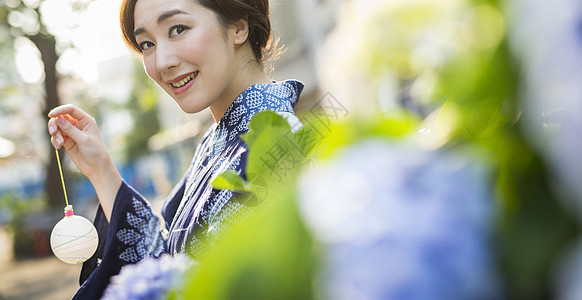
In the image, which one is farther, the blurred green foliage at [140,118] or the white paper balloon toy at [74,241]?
the blurred green foliage at [140,118]

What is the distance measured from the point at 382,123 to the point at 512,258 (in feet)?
0.27

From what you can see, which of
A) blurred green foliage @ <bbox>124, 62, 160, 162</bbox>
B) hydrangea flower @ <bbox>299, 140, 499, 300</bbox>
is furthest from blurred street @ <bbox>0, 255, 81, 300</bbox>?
blurred green foliage @ <bbox>124, 62, 160, 162</bbox>

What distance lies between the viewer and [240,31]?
1.33 meters

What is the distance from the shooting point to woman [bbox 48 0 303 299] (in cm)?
113

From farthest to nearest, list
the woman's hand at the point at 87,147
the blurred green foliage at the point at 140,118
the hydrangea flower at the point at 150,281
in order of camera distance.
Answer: the blurred green foliage at the point at 140,118
the woman's hand at the point at 87,147
the hydrangea flower at the point at 150,281

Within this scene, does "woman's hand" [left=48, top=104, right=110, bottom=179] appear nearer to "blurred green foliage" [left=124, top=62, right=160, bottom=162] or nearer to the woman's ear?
the woman's ear

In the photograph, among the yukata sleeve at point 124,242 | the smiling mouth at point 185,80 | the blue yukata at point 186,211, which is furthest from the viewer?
the smiling mouth at point 185,80

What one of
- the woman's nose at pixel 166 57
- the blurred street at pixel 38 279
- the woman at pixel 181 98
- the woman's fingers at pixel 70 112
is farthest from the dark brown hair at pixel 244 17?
the blurred street at pixel 38 279

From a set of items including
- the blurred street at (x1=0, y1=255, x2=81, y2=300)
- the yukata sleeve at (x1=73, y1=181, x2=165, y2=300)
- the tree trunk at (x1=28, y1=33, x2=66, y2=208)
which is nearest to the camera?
the yukata sleeve at (x1=73, y1=181, x2=165, y2=300)

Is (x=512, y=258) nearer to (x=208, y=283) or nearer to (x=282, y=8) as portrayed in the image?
(x=208, y=283)

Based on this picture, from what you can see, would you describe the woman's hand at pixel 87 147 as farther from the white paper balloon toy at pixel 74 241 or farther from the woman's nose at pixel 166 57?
the woman's nose at pixel 166 57

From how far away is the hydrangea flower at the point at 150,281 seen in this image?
29cm

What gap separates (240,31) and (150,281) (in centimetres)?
112

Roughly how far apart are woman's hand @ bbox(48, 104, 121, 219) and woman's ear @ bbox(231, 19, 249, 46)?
0.50m
